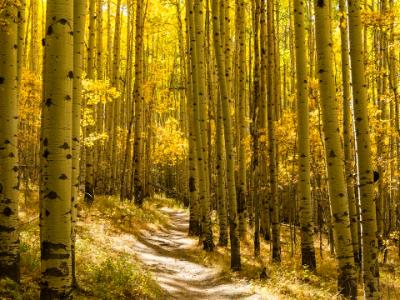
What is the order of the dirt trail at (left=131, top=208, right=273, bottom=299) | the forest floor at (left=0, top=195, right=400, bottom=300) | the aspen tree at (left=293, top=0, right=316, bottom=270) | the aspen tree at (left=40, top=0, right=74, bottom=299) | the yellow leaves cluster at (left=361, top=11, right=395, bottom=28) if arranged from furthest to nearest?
the aspen tree at (left=293, top=0, right=316, bottom=270) < the dirt trail at (left=131, top=208, right=273, bottom=299) < the yellow leaves cluster at (left=361, top=11, right=395, bottom=28) < the forest floor at (left=0, top=195, right=400, bottom=300) < the aspen tree at (left=40, top=0, right=74, bottom=299)

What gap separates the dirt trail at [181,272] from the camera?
8992mm

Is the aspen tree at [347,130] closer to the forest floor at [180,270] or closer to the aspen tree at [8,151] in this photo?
the forest floor at [180,270]

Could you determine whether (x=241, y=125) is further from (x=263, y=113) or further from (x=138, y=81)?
(x=138, y=81)

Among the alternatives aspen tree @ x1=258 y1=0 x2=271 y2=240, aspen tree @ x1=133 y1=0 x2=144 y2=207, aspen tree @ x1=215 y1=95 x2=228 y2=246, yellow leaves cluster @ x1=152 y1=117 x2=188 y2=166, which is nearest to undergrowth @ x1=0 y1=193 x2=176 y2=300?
aspen tree @ x1=215 y1=95 x2=228 y2=246

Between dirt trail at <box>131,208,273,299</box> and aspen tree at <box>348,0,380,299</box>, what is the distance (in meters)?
2.62

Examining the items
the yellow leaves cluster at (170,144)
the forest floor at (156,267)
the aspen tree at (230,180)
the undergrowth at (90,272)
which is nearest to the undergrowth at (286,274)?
the forest floor at (156,267)

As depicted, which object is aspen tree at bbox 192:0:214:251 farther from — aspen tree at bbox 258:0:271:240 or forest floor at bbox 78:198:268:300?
aspen tree at bbox 258:0:271:240

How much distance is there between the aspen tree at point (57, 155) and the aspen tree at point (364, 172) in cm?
400

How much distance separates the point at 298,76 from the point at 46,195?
7.01 metres

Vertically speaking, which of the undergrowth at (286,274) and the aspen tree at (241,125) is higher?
the aspen tree at (241,125)

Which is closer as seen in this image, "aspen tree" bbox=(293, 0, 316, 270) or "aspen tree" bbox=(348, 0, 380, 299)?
"aspen tree" bbox=(348, 0, 380, 299)

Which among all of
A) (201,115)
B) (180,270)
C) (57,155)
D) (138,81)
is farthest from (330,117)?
(138,81)

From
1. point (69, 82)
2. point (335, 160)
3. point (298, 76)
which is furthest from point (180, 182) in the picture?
point (69, 82)

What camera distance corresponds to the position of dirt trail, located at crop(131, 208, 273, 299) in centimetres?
899
